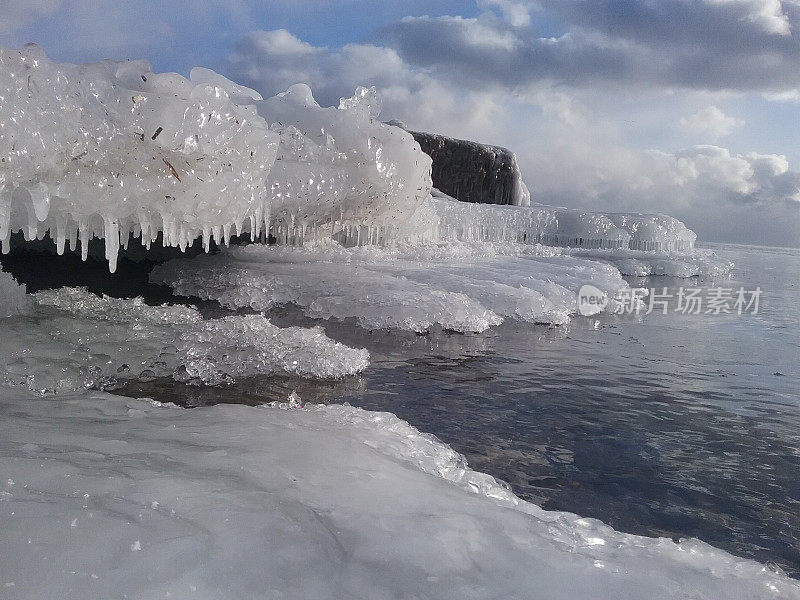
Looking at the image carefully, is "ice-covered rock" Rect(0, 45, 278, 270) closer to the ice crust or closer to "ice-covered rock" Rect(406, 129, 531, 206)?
the ice crust

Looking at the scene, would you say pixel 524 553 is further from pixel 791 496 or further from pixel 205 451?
pixel 791 496

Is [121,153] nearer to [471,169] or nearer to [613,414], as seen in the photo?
[613,414]

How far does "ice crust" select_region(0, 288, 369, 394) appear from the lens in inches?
95.2

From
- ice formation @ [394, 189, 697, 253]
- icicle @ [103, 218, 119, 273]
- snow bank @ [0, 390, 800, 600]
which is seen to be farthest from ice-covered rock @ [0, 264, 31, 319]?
ice formation @ [394, 189, 697, 253]

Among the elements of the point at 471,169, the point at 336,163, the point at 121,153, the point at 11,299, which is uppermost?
the point at 471,169

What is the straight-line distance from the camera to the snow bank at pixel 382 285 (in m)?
4.14

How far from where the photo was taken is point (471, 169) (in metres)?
14.7

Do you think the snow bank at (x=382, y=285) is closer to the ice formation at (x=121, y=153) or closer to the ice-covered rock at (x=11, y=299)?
the ice formation at (x=121, y=153)

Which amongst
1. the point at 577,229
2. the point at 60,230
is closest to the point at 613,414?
the point at 60,230

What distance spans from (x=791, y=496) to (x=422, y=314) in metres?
2.58

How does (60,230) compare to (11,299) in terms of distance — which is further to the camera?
(11,299)

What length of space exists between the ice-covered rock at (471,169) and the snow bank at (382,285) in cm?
773

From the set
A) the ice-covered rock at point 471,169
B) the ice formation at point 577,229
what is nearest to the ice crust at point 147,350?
the ice formation at point 577,229

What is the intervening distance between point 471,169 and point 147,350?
41.7 feet
